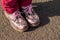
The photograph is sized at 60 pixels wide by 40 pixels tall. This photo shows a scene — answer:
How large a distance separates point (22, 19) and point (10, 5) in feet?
0.60

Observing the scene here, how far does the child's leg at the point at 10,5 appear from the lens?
1.63 m

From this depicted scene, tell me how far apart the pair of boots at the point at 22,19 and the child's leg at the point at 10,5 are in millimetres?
46

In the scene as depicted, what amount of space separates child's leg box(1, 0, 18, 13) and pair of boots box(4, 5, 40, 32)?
5 centimetres

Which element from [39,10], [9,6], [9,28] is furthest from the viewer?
[39,10]

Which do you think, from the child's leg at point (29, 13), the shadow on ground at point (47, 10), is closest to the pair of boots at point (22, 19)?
the child's leg at point (29, 13)

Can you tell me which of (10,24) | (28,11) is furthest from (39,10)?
(10,24)

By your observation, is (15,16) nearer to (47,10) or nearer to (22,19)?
(22,19)

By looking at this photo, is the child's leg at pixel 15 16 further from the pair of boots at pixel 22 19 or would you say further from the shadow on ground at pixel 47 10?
the shadow on ground at pixel 47 10

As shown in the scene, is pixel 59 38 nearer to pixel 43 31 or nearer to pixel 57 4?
pixel 43 31

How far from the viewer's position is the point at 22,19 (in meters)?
1.74

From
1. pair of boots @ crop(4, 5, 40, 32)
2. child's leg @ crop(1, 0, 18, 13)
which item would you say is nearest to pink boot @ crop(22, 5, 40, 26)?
pair of boots @ crop(4, 5, 40, 32)

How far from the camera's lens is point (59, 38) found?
5.53 feet

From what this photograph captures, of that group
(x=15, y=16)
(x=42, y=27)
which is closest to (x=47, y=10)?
(x=42, y=27)

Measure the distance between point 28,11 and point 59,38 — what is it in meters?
0.39
